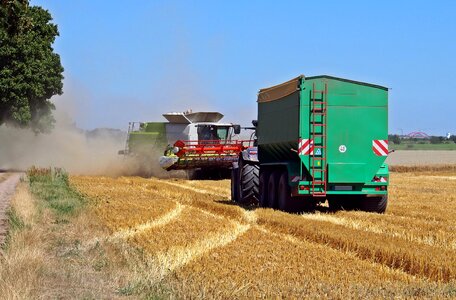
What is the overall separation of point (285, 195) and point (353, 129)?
217 centimetres

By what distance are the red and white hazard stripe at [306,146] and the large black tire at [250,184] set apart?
349 cm

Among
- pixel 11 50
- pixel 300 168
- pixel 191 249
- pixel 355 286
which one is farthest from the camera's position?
pixel 11 50

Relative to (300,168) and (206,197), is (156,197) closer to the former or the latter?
(206,197)

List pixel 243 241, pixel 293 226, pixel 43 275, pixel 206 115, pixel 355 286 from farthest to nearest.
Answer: pixel 206 115
pixel 293 226
pixel 243 241
pixel 43 275
pixel 355 286

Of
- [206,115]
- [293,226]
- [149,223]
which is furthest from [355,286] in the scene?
[206,115]

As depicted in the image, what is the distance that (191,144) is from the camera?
35375 mm

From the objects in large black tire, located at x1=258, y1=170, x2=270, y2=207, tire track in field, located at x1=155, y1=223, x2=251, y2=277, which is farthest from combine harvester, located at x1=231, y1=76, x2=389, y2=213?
tire track in field, located at x1=155, y1=223, x2=251, y2=277

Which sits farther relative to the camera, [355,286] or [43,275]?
[43,275]

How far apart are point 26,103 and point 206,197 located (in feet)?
82.4

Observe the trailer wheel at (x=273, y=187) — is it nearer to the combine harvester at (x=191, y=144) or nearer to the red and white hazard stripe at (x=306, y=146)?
the red and white hazard stripe at (x=306, y=146)

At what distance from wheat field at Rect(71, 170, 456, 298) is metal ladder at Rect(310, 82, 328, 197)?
0.70 meters

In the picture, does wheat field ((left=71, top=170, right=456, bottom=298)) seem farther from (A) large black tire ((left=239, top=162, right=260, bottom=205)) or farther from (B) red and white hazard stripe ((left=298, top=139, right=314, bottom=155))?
(A) large black tire ((left=239, top=162, right=260, bottom=205))

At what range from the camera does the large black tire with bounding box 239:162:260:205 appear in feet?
69.1

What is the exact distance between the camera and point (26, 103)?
151ft
